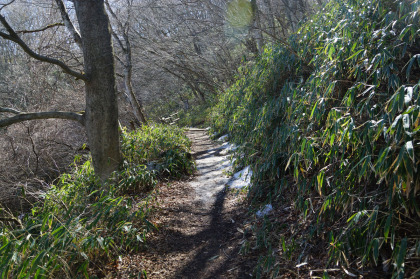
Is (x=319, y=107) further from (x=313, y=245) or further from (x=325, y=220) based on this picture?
(x=313, y=245)

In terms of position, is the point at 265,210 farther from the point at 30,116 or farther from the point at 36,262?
the point at 30,116

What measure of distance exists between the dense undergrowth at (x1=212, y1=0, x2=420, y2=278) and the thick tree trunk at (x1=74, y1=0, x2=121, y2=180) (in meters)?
2.35

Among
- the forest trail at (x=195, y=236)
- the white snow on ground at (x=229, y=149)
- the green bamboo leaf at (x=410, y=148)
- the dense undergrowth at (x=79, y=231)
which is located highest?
the green bamboo leaf at (x=410, y=148)

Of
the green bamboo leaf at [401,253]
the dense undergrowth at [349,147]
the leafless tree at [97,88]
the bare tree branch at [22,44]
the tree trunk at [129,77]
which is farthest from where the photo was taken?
the tree trunk at [129,77]

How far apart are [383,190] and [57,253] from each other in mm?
2682

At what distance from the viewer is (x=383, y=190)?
7.32ft

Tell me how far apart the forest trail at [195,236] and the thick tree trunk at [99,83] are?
1173 mm

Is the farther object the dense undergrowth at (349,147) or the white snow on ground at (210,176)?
the white snow on ground at (210,176)

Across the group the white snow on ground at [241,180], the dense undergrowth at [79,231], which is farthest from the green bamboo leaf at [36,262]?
the white snow on ground at [241,180]

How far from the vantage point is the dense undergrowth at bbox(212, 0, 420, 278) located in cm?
194

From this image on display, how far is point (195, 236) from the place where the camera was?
3658 mm

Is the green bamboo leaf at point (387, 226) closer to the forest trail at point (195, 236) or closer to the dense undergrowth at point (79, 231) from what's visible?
the forest trail at point (195, 236)

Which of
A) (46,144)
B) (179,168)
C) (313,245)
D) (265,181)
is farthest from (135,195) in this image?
(46,144)

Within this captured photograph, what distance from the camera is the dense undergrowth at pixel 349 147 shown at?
1938mm
